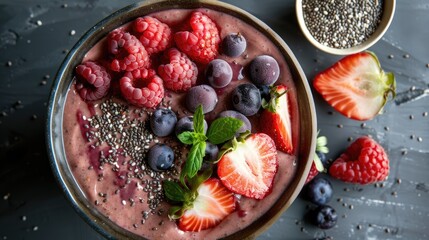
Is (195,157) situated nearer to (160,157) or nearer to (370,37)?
(160,157)

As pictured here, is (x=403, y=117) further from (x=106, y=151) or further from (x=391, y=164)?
(x=106, y=151)

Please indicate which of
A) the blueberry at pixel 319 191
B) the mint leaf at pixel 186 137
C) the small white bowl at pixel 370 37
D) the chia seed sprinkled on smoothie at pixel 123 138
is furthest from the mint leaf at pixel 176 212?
the small white bowl at pixel 370 37

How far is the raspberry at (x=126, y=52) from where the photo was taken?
2.10m

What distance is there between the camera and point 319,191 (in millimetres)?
2672

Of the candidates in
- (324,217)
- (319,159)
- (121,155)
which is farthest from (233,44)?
(324,217)

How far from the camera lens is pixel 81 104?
2.20 m

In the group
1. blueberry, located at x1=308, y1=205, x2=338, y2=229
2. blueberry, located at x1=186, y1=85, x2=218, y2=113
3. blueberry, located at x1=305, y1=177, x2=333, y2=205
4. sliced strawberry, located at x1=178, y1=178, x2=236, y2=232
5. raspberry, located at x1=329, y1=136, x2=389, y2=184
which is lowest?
blueberry, located at x1=308, y1=205, x2=338, y2=229

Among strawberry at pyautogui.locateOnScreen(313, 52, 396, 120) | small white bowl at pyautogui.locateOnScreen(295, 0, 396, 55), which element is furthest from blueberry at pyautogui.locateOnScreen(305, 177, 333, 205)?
small white bowl at pyautogui.locateOnScreen(295, 0, 396, 55)

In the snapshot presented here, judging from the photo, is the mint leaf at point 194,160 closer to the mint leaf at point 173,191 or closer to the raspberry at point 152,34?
the mint leaf at point 173,191

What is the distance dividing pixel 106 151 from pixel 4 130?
26.1 inches

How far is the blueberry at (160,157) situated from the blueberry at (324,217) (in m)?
0.82

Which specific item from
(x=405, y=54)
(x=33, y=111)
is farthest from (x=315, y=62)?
(x=33, y=111)

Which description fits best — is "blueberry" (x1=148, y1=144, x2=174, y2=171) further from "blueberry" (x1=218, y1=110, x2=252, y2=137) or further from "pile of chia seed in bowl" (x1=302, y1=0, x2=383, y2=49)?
"pile of chia seed in bowl" (x1=302, y1=0, x2=383, y2=49)

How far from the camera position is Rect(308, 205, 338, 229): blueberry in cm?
268
